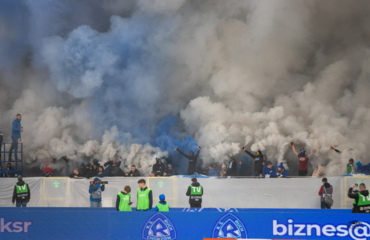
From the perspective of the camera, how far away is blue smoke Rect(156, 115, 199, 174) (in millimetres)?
23594

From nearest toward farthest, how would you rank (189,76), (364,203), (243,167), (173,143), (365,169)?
(364,203), (365,169), (243,167), (173,143), (189,76)

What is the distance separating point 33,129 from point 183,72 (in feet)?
36.6

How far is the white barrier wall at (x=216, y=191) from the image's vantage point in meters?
14.6

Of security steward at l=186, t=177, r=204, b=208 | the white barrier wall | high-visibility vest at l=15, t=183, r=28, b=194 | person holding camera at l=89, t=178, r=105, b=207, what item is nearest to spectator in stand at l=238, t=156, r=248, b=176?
the white barrier wall

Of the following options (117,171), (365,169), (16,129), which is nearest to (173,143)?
(117,171)

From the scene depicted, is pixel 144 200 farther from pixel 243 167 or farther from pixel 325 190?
pixel 243 167

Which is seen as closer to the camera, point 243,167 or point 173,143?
point 243,167

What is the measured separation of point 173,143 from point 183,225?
49.9 ft

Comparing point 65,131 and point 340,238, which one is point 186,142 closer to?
point 65,131

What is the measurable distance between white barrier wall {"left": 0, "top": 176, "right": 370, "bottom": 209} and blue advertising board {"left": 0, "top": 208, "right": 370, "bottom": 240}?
243 inches

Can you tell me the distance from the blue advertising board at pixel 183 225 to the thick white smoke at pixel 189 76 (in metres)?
12.4

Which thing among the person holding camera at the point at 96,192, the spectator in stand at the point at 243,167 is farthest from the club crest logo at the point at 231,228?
the spectator in stand at the point at 243,167

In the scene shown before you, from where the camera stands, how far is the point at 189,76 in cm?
2525

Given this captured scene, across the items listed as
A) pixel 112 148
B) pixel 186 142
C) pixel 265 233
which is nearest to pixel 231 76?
pixel 186 142
